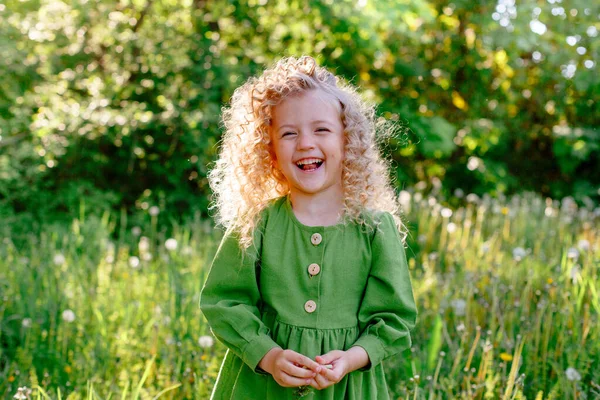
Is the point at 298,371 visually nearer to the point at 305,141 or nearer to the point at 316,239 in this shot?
the point at 316,239

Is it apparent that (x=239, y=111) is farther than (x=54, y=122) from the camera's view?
No

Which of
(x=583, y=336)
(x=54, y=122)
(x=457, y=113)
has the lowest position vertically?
(x=583, y=336)

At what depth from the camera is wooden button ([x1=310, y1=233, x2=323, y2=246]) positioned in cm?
179

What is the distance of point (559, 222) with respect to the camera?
495 centimetres

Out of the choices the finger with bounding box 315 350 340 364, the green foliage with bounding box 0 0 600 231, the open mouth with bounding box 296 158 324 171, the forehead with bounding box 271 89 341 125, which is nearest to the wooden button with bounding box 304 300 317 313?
the finger with bounding box 315 350 340 364

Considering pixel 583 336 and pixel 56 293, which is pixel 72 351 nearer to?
pixel 56 293

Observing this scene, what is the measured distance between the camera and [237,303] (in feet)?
5.95

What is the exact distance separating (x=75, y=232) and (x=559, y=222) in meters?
3.44

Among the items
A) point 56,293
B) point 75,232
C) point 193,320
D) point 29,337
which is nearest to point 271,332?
point 193,320

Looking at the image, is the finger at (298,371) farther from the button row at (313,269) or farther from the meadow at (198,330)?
the meadow at (198,330)

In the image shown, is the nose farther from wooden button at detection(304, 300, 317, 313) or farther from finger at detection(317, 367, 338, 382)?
finger at detection(317, 367, 338, 382)

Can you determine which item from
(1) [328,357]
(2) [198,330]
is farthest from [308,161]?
(2) [198,330]

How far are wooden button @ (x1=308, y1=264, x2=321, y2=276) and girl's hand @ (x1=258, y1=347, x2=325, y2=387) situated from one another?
8.5 inches

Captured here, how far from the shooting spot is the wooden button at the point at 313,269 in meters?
1.76
